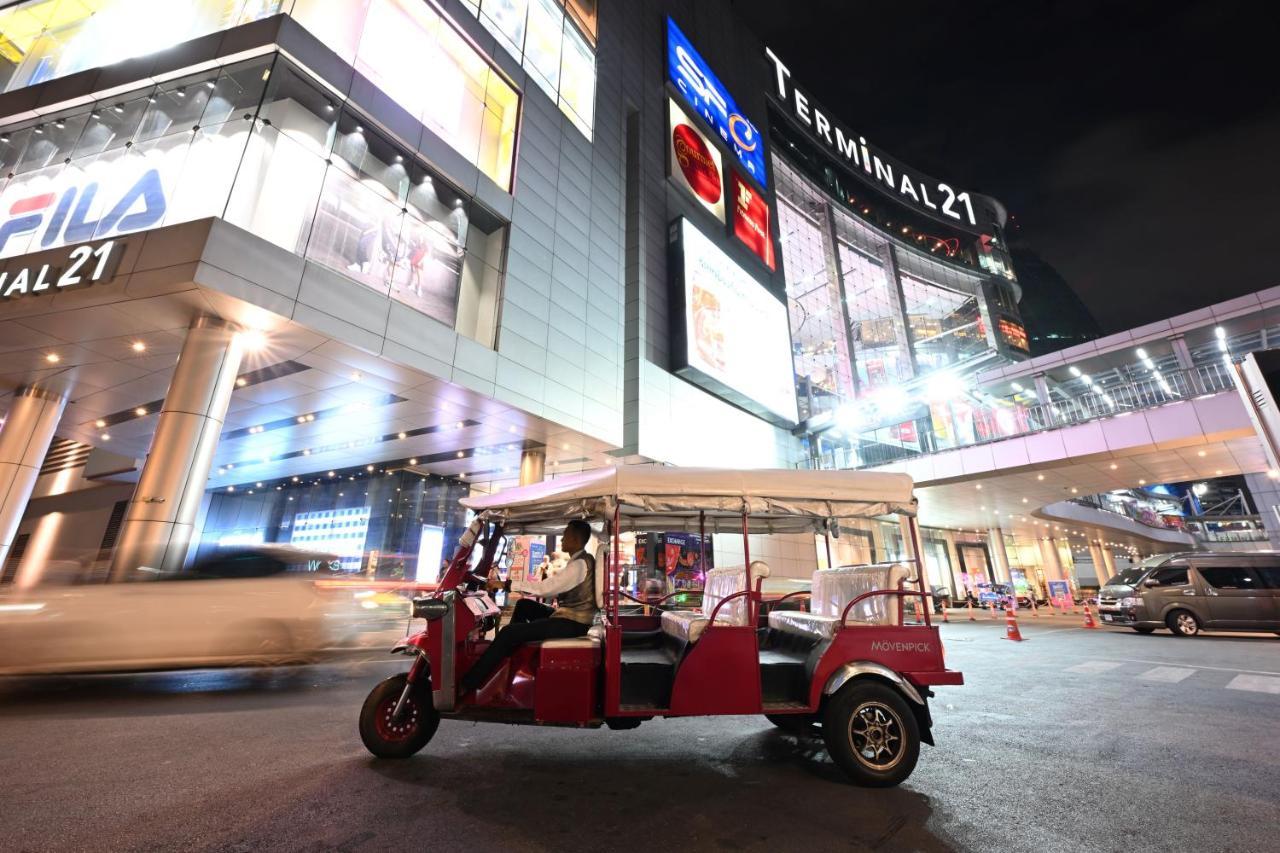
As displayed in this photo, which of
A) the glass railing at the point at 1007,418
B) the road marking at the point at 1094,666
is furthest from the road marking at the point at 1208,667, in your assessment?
the glass railing at the point at 1007,418

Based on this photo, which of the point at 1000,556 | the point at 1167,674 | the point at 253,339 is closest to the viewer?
the point at 1167,674

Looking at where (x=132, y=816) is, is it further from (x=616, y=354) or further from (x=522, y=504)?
(x=616, y=354)

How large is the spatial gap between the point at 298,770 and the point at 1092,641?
16759mm

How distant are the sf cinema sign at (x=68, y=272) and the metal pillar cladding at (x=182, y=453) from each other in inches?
60.7

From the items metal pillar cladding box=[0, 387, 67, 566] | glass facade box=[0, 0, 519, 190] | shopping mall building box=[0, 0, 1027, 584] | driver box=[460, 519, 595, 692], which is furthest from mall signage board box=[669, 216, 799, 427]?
metal pillar cladding box=[0, 387, 67, 566]

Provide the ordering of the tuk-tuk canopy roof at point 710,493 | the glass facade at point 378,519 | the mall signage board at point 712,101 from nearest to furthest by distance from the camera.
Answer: the tuk-tuk canopy roof at point 710,493 < the glass facade at point 378,519 < the mall signage board at point 712,101

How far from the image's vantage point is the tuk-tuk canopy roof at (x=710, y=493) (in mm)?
4227

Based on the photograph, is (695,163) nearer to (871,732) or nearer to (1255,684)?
(1255,684)

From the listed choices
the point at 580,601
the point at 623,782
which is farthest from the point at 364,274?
the point at 623,782

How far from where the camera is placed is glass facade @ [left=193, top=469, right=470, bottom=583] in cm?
2106

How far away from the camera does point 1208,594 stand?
502 inches

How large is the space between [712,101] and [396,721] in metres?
31.4

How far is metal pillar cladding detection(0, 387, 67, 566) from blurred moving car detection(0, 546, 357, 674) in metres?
6.97

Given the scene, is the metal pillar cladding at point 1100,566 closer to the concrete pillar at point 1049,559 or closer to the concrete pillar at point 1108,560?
the concrete pillar at point 1108,560
